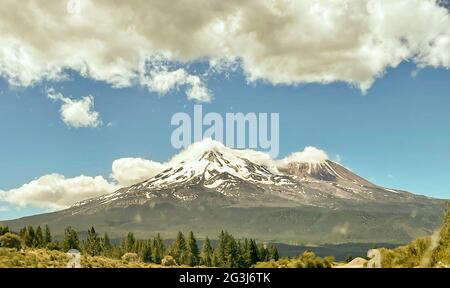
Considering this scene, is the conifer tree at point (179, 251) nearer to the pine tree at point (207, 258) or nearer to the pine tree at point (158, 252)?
the pine tree at point (158, 252)

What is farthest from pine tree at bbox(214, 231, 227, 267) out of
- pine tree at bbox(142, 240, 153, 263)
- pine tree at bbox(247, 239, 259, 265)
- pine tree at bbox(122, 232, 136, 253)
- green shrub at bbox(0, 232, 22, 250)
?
green shrub at bbox(0, 232, 22, 250)

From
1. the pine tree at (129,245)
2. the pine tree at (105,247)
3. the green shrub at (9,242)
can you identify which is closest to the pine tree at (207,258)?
the pine tree at (129,245)

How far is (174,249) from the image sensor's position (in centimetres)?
14762

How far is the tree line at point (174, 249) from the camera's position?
118m

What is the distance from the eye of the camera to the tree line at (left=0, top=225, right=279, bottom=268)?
387 ft

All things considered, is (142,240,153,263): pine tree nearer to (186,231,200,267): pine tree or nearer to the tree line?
the tree line

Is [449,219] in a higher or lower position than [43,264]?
higher
